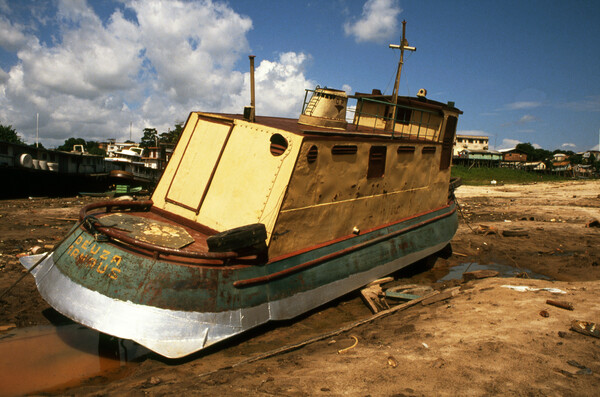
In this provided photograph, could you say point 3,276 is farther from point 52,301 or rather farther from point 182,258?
point 182,258

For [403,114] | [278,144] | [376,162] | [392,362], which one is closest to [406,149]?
[376,162]

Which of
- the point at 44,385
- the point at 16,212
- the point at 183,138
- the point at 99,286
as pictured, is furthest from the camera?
the point at 16,212

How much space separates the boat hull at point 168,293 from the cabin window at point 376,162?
2.21 m

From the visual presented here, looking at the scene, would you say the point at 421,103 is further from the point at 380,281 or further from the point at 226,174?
the point at 226,174

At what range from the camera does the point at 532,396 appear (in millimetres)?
4098

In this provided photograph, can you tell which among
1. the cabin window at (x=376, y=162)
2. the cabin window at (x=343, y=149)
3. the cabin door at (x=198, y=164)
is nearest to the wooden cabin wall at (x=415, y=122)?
the cabin window at (x=376, y=162)

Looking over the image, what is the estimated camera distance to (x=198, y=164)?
713 centimetres

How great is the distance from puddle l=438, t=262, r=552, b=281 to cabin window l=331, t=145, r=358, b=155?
4357 millimetres

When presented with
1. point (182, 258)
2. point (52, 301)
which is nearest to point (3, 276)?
point (52, 301)

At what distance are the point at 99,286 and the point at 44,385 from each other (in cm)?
124

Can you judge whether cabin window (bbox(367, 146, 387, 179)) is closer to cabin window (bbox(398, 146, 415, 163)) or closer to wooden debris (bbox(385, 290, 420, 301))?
cabin window (bbox(398, 146, 415, 163))

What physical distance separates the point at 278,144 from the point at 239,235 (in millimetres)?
1697

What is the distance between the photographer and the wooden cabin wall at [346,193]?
620 cm

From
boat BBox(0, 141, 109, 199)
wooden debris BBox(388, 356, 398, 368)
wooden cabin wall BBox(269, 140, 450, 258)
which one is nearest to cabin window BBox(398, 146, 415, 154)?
wooden cabin wall BBox(269, 140, 450, 258)
